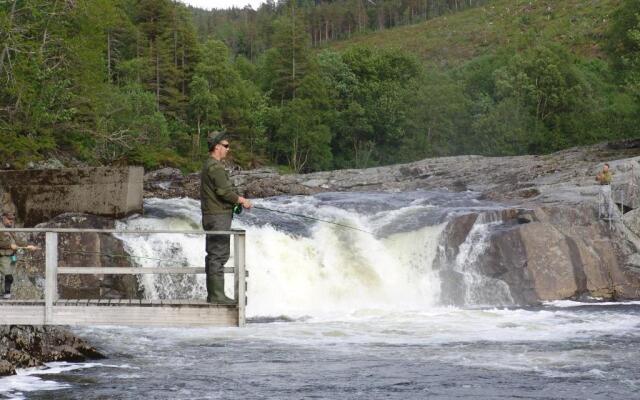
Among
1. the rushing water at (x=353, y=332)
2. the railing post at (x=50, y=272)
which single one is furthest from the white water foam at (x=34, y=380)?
the railing post at (x=50, y=272)

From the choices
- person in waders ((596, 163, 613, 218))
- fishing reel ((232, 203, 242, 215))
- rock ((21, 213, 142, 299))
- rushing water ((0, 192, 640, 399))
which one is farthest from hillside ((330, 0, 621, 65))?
fishing reel ((232, 203, 242, 215))

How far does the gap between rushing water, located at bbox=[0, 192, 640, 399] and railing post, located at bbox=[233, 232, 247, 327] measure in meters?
3.26

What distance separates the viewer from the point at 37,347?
1889cm

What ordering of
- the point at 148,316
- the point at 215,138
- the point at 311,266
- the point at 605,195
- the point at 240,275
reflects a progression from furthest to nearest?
the point at 605,195
the point at 311,266
the point at 148,316
the point at 240,275
the point at 215,138

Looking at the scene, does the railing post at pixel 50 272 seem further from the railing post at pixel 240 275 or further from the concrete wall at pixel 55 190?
the concrete wall at pixel 55 190

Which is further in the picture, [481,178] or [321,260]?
[481,178]

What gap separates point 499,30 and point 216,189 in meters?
130

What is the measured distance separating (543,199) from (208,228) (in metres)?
20.8

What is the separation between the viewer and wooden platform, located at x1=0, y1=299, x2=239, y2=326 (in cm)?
1394

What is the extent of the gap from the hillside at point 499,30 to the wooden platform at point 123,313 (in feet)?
327

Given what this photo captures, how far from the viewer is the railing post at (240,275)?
13812mm

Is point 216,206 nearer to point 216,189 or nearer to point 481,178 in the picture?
point 216,189

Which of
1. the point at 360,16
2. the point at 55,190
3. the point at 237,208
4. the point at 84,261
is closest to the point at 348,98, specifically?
the point at 55,190

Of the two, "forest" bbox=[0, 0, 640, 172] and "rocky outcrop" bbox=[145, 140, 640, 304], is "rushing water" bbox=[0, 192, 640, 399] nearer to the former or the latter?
"rocky outcrop" bbox=[145, 140, 640, 304]
